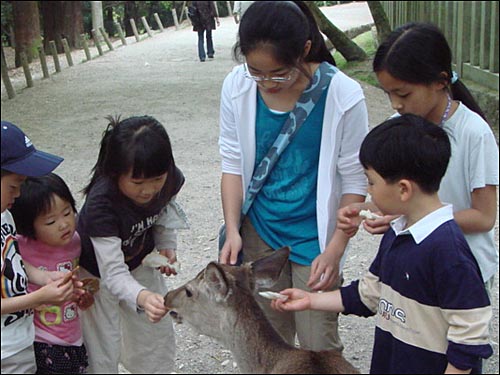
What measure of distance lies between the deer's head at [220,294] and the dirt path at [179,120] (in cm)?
18

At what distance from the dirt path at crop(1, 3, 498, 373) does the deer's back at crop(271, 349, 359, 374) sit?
0.80 feet

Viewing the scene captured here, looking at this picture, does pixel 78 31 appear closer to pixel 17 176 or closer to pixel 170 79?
pixel 170 79

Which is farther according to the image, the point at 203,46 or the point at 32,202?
the point at 203,46

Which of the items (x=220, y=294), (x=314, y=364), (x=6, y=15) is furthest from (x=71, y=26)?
(x=314, y=364)

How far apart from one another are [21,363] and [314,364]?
98 centimetres

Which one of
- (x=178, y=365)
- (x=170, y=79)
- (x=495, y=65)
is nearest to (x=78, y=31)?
(x=170, y=79)

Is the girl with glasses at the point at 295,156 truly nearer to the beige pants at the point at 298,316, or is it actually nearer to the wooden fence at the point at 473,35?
the beige pants at the point at 298,316

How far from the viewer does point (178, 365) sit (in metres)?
3.72

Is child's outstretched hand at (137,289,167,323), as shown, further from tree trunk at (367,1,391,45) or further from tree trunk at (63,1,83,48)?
tree trunk at (63,1,83,48)

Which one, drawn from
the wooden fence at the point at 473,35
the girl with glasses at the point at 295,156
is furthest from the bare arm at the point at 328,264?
the wooden fence at the point at 473,35

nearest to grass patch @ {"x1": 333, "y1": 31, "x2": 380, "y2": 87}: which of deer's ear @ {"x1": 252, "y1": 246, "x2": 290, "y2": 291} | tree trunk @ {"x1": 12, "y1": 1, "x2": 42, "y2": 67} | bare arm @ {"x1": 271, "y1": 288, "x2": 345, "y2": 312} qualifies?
deer's ear @ {"x1": 252, "y1": 246, "x2": 290, "y2": 291}

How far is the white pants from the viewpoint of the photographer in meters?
2.82

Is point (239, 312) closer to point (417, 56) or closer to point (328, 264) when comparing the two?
point (328, 264)

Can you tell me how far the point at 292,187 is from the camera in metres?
3.10
